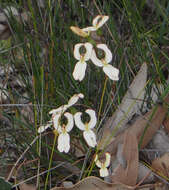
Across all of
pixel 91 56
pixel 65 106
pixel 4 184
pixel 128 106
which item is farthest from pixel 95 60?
pixel 4 184

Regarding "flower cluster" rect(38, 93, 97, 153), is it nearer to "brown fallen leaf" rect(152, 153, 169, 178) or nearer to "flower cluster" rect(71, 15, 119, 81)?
"flower cluster" rect(71, 15, 119, 81)

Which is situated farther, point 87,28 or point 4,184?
point 4,184

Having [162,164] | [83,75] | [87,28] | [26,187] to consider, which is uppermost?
[87,28]

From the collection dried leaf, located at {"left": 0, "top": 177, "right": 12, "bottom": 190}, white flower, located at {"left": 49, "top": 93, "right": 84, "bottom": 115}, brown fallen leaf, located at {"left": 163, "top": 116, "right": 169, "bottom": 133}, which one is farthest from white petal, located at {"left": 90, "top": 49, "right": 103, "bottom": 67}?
dried leaf, located at {"left": 0, "top": 177, "right": 12, "bottom": 190}

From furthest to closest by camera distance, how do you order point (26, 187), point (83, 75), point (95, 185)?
point (26, 187), point (95, 185), point (83, 75)

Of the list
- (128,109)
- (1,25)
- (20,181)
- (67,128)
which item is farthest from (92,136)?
(1,25)

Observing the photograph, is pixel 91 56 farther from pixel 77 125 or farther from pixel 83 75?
pixel 77 125

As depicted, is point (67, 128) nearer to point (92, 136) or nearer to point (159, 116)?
point (92, 136)

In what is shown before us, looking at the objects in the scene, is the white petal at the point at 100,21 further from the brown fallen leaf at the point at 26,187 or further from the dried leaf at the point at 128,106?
the brown fallen leaf at the point at 26,187

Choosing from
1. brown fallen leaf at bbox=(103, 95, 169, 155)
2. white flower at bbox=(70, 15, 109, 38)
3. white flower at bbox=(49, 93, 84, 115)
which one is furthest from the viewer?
brown fallen leaf at bbox=(103, 95, 169, 155)
